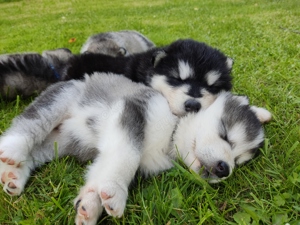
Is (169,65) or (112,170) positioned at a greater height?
(112,170)

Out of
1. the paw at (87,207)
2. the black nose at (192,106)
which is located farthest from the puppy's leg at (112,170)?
the black nose at (192,106)

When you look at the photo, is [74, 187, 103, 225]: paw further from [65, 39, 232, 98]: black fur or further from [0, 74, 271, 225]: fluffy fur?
[65, 39, 232, 98]: black fur

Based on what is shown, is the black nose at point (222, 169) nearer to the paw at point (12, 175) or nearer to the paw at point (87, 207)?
the paw at point (87, 207)

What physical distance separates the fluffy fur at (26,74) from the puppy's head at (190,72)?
1248mm

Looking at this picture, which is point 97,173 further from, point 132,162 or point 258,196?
point 258,196

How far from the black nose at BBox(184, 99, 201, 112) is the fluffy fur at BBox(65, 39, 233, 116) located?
0.20m

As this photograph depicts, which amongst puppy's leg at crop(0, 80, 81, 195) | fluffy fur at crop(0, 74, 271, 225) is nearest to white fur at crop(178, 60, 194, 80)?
fluffy fur at crop(0, 74, 271, 225)

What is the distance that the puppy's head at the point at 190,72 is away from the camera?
371 cm

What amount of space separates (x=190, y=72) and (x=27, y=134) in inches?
77.6

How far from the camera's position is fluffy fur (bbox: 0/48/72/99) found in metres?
4.16

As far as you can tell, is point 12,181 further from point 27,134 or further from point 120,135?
point 120,135

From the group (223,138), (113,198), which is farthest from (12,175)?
(223,138)

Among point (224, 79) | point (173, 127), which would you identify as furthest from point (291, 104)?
point (173, 127)

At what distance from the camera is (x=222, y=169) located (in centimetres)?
261
